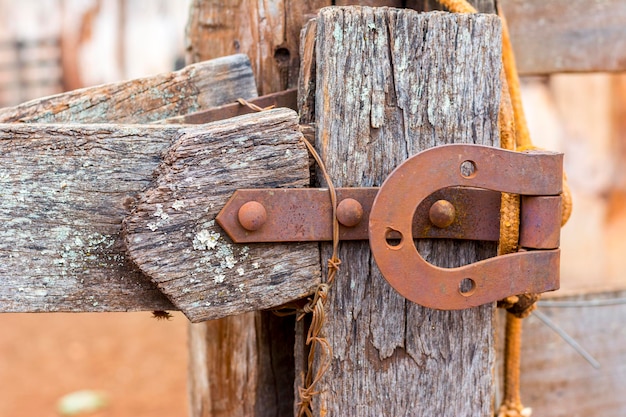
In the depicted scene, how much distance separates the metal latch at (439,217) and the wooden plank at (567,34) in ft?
2.96

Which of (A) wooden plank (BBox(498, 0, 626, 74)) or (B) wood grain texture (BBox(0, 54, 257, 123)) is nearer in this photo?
(B) wood grain texture (BBox(0, 54, 257, 123))

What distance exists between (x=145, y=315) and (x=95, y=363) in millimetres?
1128

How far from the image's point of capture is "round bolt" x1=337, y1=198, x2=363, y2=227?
897mm

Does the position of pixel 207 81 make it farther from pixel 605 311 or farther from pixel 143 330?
pixel 143 330

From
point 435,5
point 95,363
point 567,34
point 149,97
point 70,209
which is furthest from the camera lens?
point 95,363

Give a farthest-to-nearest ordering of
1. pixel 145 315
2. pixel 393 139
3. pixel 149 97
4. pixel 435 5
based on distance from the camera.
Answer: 1. pixel 145 315
2. pixel 435 5
3. pixel 149 97
4. pixel 393 139

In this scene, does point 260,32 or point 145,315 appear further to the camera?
point 145,315

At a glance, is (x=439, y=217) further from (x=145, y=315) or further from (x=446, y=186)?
(x=145, y=315)

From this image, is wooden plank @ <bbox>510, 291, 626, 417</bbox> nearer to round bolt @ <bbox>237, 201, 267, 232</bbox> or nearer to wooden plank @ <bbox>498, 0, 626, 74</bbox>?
wooden plank @ <bbox>498, 0, 626, 74</bbox>

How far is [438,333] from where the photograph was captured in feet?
3.19

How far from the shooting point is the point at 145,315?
25.0ft

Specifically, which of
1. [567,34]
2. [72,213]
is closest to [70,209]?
[72,213]

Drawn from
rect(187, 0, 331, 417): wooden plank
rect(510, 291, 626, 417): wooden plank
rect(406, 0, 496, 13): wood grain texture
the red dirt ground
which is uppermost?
rect(406, 0, 496, 13): wood grain texture

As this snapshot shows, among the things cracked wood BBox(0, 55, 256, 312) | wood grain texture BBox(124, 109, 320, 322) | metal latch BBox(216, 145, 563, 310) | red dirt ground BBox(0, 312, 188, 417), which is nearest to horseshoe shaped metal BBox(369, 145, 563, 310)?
metal latch BBox(216, 145, 563, 310)
